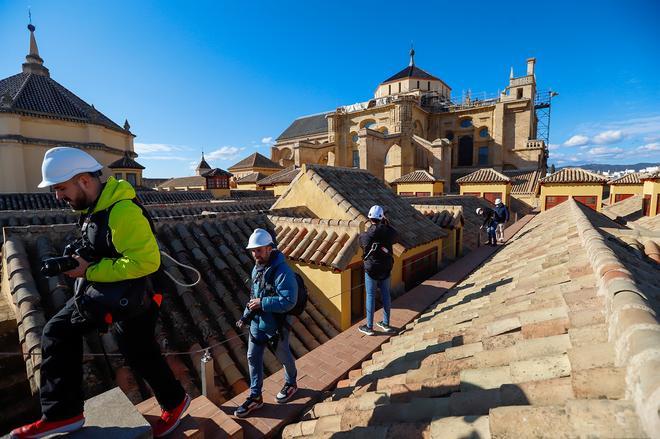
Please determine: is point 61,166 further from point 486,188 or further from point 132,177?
point 132,177

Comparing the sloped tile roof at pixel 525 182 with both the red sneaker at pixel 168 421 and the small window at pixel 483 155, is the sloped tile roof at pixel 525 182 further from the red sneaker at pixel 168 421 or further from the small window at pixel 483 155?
the red sneaker at pixel 168 421

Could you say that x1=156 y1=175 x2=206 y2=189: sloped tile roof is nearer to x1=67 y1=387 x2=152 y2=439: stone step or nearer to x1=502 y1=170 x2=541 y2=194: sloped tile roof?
x1=502 y1=170 x2=541 y2=194: sloped tile roof

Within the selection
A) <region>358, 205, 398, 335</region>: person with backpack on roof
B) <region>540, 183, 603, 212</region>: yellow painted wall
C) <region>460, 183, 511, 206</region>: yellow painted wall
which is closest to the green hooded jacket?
<region>358, 205, 398, 335</region>: person with backpack on roof

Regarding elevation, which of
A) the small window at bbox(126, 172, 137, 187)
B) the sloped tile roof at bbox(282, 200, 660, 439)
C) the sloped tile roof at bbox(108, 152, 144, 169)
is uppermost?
the sloped tile roof at bbox(108, 152, 144, 169)

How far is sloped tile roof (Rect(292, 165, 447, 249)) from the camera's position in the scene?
6.85 m

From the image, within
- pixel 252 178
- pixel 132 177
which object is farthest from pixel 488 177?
pixel 132 177

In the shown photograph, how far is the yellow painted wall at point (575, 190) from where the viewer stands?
1767 cm

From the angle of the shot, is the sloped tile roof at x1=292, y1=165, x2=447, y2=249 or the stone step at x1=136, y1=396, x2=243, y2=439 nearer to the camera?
the stone step at x1=136, y1=396, x2=243, y2=439

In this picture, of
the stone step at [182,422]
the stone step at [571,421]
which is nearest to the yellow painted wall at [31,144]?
the stone step at [182,422]

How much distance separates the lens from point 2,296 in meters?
4.36

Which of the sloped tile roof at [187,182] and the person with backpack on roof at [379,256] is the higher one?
the sloped tile roof at [187,182]

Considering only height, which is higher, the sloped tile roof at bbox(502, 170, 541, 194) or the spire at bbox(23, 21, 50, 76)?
the spire at bbox(23, 21, 50, 76)

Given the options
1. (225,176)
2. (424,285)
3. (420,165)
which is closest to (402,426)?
(424,285)

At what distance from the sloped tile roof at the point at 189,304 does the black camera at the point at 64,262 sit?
165cm
